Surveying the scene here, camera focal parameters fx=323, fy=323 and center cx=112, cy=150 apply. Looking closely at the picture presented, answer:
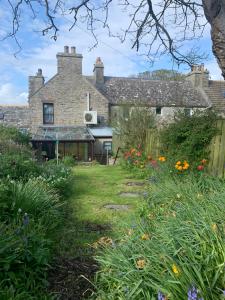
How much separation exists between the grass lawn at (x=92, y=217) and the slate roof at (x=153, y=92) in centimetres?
2120

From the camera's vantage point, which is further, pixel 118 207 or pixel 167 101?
pixel 167 101

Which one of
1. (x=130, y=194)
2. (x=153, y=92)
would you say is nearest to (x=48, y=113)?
(x=153, y=92)

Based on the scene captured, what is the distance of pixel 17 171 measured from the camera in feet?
23.7

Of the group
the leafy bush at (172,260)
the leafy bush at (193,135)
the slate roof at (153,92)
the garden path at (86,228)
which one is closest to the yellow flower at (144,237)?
the leafy bush at (172,260)

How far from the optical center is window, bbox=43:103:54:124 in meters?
28.2

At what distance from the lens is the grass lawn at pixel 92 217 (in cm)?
421

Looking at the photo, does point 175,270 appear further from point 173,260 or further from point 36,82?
point 36,82

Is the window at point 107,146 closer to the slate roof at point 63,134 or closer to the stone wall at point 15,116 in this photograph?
the slate roof at point 63,134

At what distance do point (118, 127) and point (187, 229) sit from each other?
590 inches

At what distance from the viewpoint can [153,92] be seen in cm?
3073

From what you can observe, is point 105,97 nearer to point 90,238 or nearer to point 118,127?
point 118,127

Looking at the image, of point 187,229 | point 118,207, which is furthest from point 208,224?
point 118,207

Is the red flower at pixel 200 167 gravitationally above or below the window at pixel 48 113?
below

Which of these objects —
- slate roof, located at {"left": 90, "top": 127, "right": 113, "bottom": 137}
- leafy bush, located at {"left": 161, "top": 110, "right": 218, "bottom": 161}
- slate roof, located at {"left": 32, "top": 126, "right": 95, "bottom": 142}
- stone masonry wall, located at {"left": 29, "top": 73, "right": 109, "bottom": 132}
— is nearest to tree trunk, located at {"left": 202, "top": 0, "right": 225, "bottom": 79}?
leafy bush, located at {"left": 161, "top": 110, "right": 218, "bottom": 161}
